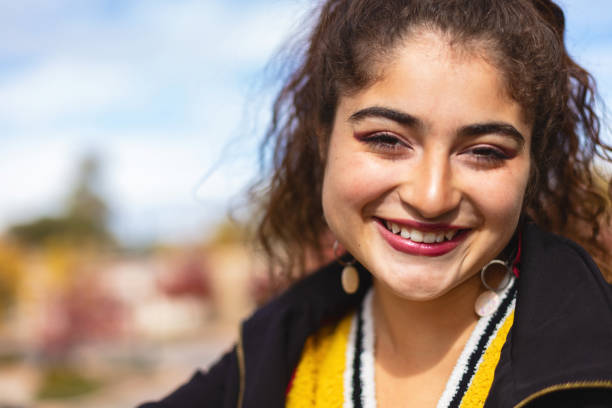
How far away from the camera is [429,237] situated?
4.97 ft

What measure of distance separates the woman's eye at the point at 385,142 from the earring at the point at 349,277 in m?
0.49

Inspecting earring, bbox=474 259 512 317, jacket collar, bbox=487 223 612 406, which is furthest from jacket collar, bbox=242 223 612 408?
earring, bbox=474 259 512 317

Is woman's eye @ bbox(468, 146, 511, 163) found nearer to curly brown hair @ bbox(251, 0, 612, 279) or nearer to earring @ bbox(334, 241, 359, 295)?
curly brown hair @ bbox(251, 0, 612, 279)

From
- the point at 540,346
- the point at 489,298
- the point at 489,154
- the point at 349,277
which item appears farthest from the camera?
the point at 349,277

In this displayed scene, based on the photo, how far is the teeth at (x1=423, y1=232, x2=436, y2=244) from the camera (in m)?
1.51

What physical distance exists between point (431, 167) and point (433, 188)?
0.05m

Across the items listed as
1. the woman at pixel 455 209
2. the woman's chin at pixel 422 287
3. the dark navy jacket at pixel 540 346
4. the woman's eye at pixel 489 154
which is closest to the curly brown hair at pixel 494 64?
the woman at pixel 455 209

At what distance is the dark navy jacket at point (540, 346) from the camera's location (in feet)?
4.26

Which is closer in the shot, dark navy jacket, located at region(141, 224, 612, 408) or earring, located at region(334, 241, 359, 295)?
dark navy jacket, located at region(141, 224, 612, 408)

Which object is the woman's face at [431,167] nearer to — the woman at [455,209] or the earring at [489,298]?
the woman at [455,209]

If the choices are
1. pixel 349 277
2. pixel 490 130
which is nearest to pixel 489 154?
pixel 490 130

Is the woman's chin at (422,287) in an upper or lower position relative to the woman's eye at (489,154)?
lower

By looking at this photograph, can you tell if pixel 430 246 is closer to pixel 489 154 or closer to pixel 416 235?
pixel 416 235

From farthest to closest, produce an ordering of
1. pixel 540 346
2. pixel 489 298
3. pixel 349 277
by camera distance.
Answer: pixel 349 277
pixel 489 298
pixel 540 346
